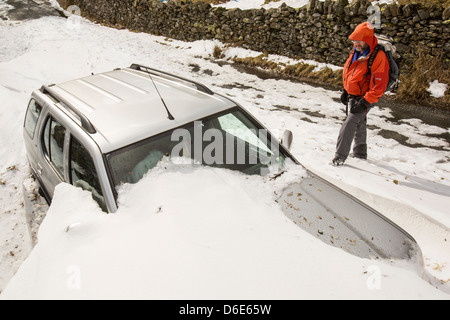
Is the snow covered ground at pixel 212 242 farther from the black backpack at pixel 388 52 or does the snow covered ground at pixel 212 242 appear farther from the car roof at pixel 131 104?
the black backpack at pixel 388 52

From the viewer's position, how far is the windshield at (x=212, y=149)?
2.47 metres

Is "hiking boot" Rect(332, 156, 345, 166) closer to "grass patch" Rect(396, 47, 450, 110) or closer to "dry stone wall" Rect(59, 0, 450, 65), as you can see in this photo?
"grass patch" Rect(396, 47, 450, 110)

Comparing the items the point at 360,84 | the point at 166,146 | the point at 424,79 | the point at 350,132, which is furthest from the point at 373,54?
the point at 424,79

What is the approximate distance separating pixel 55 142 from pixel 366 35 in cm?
393

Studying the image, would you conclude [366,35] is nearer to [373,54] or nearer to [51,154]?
[373,54]

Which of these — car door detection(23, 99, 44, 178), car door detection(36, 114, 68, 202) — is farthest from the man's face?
car door detection(23, 99, 44, 178)

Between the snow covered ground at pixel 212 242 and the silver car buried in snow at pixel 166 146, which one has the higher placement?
the silver car buried in snow at pixel 166 146

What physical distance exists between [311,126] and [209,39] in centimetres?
815

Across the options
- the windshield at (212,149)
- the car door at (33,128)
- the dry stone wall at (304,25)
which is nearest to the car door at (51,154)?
the car door at (33,128)

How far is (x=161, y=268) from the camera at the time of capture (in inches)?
70.9

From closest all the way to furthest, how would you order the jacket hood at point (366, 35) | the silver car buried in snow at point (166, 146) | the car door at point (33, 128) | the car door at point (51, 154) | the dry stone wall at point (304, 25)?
the silver car buried in snow at point (166, 146) → the car door at point (51, 154) → the car door at point (33, 128) → the jacket hood at point (366, 35) → the dry stone wall at point (304, 25)

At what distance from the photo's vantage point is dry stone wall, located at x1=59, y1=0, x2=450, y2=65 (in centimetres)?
696

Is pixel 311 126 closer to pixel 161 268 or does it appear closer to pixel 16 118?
pixel 161 268
